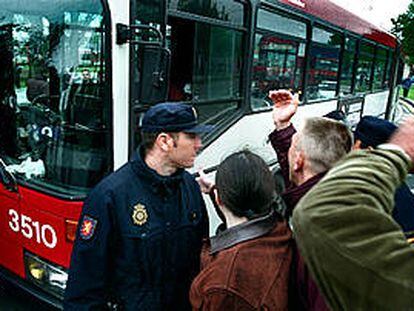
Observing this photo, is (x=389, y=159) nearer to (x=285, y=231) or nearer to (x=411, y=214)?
(x=285, y=231)

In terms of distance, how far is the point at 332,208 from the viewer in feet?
2.62

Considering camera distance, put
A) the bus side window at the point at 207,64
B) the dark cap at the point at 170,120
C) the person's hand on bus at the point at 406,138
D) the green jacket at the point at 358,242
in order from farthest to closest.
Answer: the bus side window at the point at 207,64 < the dark cap at the point at 170,120 < the person's hand on bus at the point at 406,138 < the green jacket at the point at 358,242

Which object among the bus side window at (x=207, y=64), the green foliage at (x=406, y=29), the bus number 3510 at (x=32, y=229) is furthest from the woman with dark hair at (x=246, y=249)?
the green foliage at (x=406, y=29)

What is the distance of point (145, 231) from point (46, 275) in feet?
4.08

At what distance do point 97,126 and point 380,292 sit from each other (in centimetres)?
202

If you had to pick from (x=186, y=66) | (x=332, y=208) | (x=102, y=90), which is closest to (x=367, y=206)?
(x=332, y=208)

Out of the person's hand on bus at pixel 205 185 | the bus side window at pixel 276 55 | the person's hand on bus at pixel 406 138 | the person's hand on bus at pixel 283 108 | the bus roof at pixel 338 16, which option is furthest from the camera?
the bus roof at pixel 338 16

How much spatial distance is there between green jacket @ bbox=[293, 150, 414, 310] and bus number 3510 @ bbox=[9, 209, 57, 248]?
2123mm

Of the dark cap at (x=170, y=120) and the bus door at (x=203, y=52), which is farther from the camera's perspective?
the bus door at (x=203, y=52)

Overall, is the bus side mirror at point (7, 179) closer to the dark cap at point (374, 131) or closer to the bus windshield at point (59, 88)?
the bus windshield at point (59, 88)

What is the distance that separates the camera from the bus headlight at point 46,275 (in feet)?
8.61

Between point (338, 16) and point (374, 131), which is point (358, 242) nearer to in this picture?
point (374, 131)

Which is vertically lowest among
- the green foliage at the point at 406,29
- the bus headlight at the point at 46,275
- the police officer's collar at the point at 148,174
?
the bus headlight at the point at 46,275

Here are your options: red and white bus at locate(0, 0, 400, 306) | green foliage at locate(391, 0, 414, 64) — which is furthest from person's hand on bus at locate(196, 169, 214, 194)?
green foliage at locate(391, 0, 414, 64)
